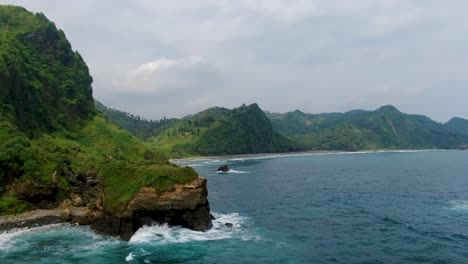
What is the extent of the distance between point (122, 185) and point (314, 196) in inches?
1879

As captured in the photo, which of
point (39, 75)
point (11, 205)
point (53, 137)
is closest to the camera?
point (11, 205)

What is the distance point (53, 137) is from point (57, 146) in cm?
1310

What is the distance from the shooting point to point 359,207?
7244cm

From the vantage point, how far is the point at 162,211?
51.7 metres

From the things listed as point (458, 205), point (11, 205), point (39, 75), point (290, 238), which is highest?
point (39, 75)

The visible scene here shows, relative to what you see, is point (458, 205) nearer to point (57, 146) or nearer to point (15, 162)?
point (15, 162)

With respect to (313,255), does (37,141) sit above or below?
above

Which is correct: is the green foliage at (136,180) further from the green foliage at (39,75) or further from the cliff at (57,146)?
the green foliage at (39,75)

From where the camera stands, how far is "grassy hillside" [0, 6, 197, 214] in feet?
187

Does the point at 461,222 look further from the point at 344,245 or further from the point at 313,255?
the point at 313,255

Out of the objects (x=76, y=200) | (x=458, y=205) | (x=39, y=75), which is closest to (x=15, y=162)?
(x=76, y=200)

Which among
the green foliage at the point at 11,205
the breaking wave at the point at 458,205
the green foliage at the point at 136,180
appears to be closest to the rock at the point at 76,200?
the green foliage at the point at 11,205

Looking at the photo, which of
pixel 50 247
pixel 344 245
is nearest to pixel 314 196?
pixel 344 245

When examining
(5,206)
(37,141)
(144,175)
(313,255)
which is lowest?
(313,255)
